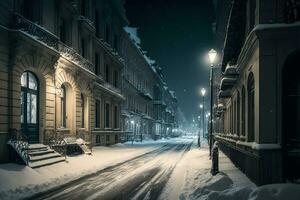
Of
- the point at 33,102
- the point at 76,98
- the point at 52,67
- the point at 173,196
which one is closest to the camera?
the point at 173,196

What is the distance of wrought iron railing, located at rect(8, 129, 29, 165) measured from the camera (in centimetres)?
1607

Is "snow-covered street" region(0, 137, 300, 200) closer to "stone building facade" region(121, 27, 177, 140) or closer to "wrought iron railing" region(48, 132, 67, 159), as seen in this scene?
"wrought iron railing" region(48, 132, 67, 159)

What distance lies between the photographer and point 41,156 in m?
17.8

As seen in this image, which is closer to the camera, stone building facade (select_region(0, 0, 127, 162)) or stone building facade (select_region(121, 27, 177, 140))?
stone building facade (select_region(0, 0, 127, 162))

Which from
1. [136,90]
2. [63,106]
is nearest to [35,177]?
[63,106]

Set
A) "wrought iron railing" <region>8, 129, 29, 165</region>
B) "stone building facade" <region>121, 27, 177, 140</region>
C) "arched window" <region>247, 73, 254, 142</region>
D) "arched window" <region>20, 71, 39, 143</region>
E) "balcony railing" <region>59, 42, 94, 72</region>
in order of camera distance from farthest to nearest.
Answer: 1. "stone building facade" <region>121, 27, 177, 140</region>
2. "balcony railing" <region>59, 42, 94, 72</region>
3. "arched window" <region>20, 71, 39, 143</region>
4. "wrought iron railing" <region>8, 129, 29, 165</region>
5. "arched window" <region>247, 73, 254, 142</region>

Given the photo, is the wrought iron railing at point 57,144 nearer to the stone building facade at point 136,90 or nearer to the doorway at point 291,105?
the doorway at point 291,105

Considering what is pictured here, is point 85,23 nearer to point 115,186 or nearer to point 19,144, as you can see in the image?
point 19,144

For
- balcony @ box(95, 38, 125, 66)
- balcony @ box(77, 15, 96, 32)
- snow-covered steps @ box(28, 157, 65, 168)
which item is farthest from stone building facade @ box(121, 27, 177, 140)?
snow-covered steps @ box(28, 157, 65, 168)

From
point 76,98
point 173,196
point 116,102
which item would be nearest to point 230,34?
point 173,196

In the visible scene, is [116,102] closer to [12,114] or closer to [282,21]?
[12,114]

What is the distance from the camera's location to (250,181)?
12.6 m

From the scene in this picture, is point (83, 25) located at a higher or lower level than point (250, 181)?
higher

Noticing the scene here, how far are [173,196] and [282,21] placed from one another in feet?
19.5
